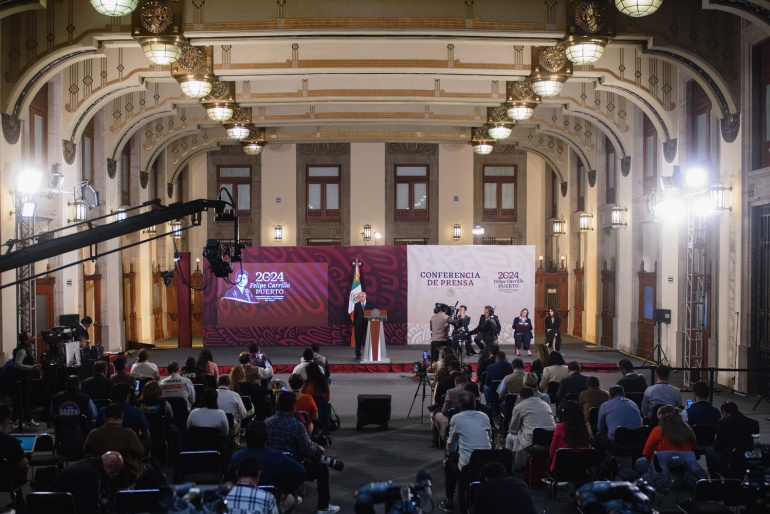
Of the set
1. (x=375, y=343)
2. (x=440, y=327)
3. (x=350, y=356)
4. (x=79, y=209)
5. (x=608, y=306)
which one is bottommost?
(x=350, y=356)

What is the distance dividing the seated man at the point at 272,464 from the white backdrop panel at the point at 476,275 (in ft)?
53.2

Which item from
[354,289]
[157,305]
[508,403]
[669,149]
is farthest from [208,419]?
[157,305]

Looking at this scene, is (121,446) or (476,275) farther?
(476,275)

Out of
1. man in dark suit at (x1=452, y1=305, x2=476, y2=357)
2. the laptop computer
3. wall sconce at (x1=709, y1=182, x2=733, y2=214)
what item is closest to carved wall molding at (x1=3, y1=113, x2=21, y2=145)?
the laptop computer

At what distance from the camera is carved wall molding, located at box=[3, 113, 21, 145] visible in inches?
548

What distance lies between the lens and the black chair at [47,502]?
557cm

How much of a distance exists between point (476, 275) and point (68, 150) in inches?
429

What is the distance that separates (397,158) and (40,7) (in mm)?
16848

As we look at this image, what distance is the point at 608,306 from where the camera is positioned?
893 inches

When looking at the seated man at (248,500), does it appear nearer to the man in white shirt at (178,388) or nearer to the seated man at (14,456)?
the seated man at (14,456)

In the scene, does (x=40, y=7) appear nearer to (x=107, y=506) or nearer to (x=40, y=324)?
(x=40, y=324)

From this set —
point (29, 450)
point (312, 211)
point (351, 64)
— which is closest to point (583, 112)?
point (351, 64)

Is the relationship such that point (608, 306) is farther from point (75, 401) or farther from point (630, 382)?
point (75, 401)

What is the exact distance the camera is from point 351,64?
1566cm
